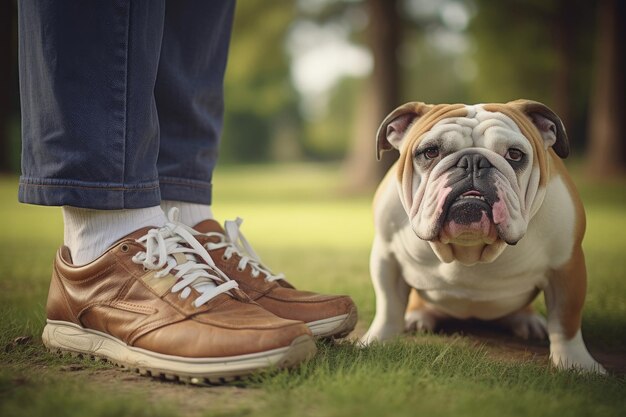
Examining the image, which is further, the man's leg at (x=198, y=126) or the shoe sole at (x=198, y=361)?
the man's leg at (x=198, y=126)

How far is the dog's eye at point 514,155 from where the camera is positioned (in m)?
1.80

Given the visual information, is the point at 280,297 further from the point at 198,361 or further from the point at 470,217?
the point at 470,217

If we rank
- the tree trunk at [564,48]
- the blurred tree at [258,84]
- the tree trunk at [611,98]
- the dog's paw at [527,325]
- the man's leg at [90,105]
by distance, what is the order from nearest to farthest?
the man's leg at [90,105]
the dog's paw at [527,325]
the tree trunk at [611,98]
the blurred tree at [258,84]
the tree trunk at [564,48]

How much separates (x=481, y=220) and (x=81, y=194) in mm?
1080


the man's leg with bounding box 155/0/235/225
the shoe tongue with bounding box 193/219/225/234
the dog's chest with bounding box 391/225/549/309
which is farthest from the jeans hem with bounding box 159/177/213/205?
the dog's chest with bounding box 391/225/549/309

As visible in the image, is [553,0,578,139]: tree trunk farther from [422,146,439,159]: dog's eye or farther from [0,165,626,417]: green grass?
[422,146,439,159]: dog's eye

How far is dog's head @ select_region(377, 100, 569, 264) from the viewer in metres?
1.71

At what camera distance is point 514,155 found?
1.80 metres

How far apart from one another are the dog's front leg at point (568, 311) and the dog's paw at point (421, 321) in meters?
0.47

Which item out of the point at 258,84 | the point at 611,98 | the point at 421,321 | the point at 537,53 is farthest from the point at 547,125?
the point at 258,84

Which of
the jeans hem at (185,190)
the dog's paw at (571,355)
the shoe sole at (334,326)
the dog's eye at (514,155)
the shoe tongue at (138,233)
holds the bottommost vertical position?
the dog's paw at (571,355)

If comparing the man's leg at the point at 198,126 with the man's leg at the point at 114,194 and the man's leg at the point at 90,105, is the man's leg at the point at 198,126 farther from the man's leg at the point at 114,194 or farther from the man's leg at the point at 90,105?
the man's leg at the point at 90,105

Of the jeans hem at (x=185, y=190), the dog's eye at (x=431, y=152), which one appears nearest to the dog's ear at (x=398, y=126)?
the dog's eye at (x=431, y=152)

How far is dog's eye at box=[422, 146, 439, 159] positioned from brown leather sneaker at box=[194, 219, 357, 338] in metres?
0.51
